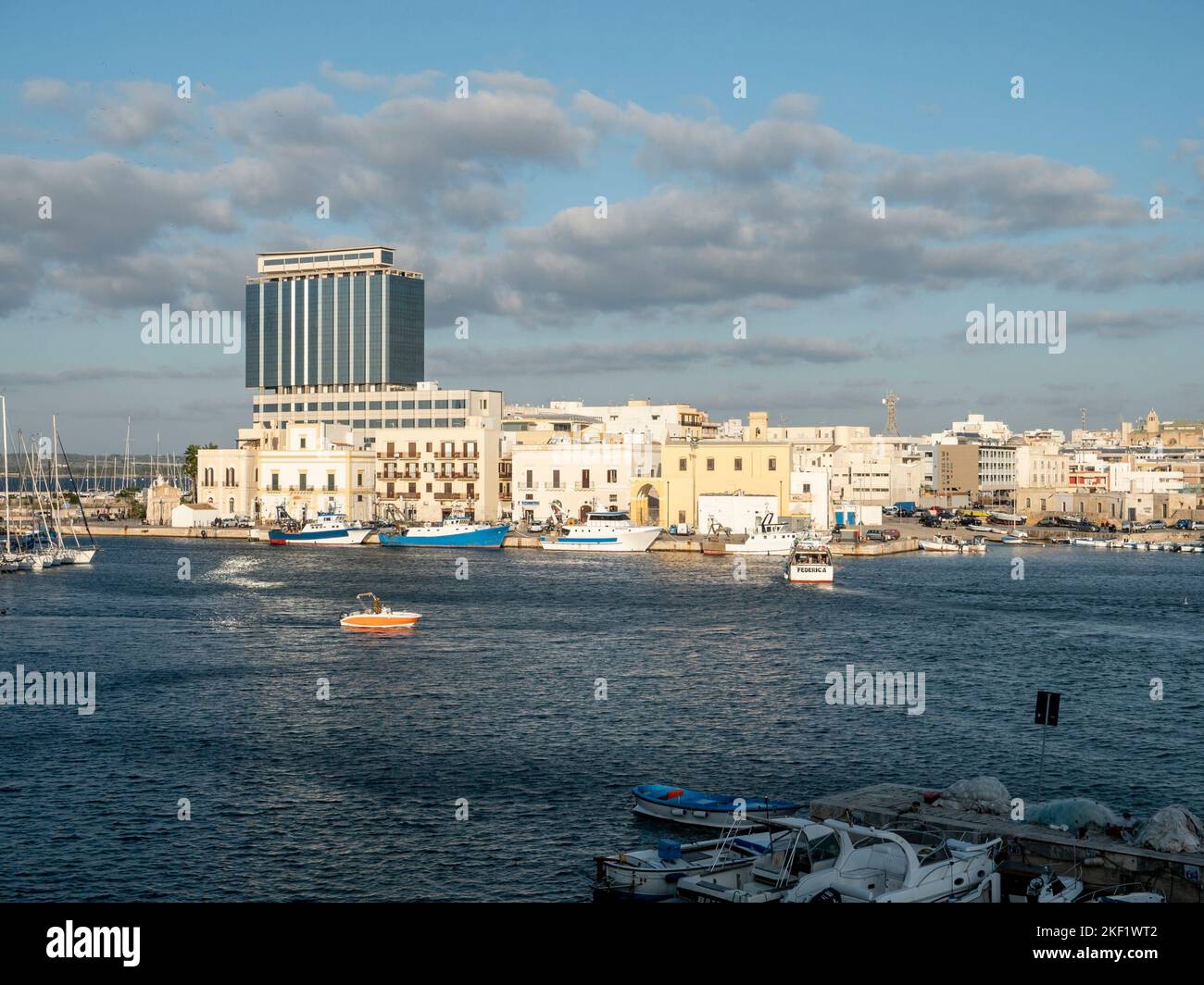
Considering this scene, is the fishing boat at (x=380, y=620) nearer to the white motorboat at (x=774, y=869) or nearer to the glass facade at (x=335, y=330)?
the white motorboat at (x=774, y=869)

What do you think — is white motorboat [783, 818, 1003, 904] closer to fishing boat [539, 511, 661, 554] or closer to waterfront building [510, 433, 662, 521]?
fishing boat [539, 511, 661, 554]

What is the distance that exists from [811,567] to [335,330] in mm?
90237

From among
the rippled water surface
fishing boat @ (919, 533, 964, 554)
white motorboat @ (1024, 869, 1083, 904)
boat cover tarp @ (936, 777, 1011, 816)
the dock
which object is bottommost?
the rippled water surface

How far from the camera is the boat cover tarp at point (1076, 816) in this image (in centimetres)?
1856

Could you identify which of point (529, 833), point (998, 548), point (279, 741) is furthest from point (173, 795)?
point (998, 548)

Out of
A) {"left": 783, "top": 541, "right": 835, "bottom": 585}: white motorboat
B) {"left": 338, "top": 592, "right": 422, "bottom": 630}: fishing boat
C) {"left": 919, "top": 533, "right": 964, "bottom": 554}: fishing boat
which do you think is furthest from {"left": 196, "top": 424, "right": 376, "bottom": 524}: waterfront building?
{"left": 338, "top": 592, "right": 422, "bottom": 630}: fishing boat

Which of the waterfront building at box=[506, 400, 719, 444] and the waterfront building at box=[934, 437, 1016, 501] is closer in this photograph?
the waterfront building at box=[506, 400, 719, 444]

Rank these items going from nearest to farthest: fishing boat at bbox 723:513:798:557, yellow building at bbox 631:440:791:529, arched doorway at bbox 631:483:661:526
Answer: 1. fishing boat at bbox 723:513:798:557
2. yellow building at bbox 631:440:791:529
3. arched doorway at bbox 631:483:661:526

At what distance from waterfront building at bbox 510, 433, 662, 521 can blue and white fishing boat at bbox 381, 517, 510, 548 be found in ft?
23.5

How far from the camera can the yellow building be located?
9656 cm

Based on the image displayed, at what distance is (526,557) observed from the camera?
3433 inches

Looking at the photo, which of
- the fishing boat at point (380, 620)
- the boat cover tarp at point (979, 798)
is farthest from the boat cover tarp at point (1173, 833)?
the fishing boat at point (380, 620)
